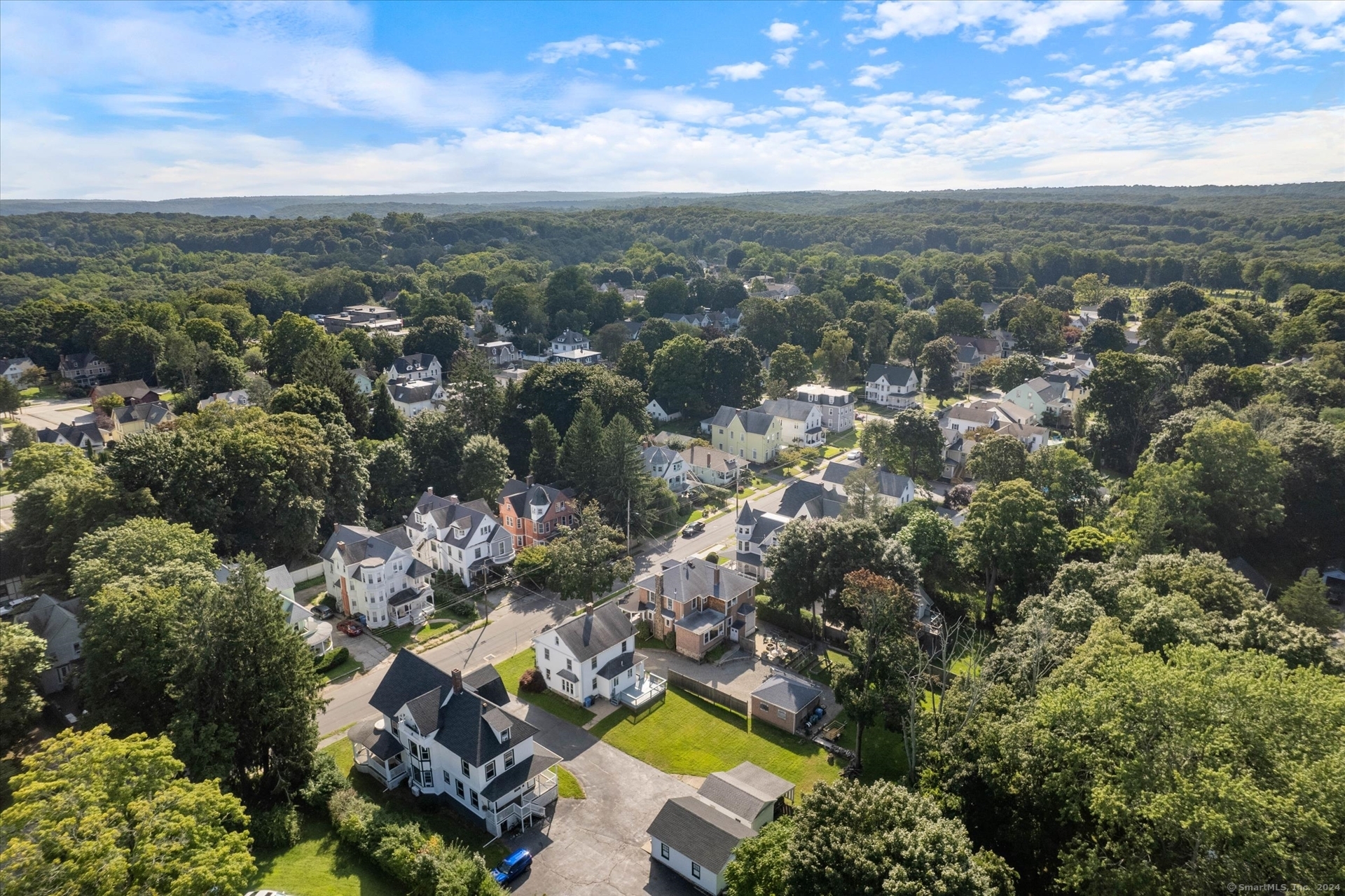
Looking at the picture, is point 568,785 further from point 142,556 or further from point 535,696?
point 142,556

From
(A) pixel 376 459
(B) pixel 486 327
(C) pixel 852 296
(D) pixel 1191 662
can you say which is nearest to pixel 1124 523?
(D) pixel 1191 662

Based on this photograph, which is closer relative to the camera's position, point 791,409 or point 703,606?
point 703,606

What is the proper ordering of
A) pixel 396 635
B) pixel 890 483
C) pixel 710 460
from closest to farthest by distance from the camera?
pixel 396 635 < pixel 890 483 < pixel 710 460

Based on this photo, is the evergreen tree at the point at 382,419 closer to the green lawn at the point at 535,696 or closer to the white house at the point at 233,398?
the white house at the point at 233,398

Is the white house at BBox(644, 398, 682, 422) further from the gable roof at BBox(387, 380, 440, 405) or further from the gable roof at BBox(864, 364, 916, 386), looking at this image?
the gable roof at BBox(864, 364, 916, 386)

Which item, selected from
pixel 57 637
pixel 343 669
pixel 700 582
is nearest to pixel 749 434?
pixel 700 582

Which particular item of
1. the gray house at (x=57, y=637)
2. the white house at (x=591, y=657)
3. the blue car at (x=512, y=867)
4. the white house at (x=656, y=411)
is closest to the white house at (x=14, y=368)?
the gray house at (x=57, y=637)
